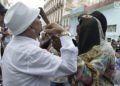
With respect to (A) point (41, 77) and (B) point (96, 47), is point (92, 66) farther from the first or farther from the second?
(A) point (41, 77)

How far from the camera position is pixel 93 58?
328 cm

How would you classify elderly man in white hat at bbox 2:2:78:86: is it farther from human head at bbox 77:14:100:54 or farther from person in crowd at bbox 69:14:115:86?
human head at bbox 77:14:100:54

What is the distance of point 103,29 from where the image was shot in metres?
3.72

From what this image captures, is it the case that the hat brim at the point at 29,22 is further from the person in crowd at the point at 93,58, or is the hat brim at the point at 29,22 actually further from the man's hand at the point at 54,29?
the person in crowd at the point at 93,58

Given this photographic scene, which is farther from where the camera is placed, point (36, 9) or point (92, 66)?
point (92, 66)

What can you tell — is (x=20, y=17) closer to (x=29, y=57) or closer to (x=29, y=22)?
(x=29, y=22)

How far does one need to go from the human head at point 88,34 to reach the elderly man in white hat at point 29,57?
0.76m

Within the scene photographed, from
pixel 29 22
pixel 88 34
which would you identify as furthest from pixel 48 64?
pixel 88 34

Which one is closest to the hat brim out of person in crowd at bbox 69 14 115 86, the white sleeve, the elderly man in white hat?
the elderly man in white hat

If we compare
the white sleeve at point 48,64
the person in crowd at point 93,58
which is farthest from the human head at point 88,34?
the white sleeve at point 48,64

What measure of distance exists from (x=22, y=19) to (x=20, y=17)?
19mm

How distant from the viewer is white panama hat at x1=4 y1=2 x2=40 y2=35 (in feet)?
8.17

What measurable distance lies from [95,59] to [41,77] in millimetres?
843

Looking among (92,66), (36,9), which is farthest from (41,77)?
(92,66)
